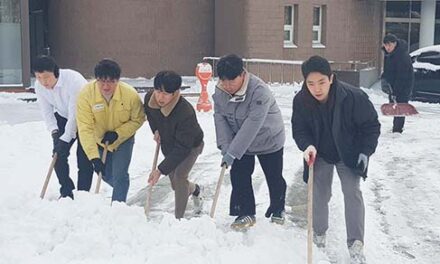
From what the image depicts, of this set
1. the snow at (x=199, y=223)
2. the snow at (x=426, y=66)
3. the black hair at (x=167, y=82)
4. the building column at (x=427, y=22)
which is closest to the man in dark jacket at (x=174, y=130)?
the black hair at (x=167, y=82)

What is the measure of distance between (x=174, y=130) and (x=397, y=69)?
6.37 metres

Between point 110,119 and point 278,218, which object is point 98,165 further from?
point 278,218

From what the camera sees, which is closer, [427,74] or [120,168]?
[120,168]

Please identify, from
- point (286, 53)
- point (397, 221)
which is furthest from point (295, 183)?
point (286, 53)

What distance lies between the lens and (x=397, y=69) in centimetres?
1117

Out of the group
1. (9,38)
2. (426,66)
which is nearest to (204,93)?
(426,66)

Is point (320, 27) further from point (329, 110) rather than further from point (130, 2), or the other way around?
point (329, 110)

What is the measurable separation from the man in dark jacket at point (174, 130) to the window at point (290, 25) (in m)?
17.4

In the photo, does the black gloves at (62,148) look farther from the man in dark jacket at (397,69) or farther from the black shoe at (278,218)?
the man in dark jacket at (397,69)

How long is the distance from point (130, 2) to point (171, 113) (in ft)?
60.1

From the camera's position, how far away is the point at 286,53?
75.0 ft

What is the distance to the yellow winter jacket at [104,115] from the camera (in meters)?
5.96

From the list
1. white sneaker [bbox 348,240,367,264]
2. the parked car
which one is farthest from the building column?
white sneaker [bbox 348,240,367,264]

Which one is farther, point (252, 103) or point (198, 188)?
point (198, 188)
